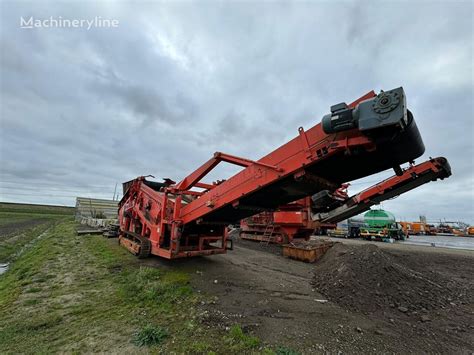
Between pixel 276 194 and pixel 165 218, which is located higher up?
pixel 276 194

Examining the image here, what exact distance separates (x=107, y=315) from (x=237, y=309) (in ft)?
6.35

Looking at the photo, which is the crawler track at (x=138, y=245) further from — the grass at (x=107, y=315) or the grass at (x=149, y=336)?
the grass at (x=149, y=336)

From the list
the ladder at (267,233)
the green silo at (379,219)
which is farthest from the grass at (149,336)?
the green silo at (379,219)

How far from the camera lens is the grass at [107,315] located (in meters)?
2.70

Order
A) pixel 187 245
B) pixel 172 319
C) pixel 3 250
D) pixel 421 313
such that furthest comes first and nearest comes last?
pixel 3 250 < pixel 187 245 < pixel 421 313 < pixel 172 319

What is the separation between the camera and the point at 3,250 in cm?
979

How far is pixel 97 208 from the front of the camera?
2297 centimetres

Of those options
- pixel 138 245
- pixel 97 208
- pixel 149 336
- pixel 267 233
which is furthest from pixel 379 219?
pixel 97 208

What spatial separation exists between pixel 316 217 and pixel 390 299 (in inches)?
246

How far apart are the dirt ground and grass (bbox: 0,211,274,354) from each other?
1.20ft

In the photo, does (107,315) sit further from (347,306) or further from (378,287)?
(378,287)

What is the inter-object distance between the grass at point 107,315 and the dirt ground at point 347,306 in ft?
1.20

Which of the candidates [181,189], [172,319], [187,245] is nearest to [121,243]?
[187,245]

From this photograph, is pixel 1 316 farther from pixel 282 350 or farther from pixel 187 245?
pixel 282 350
